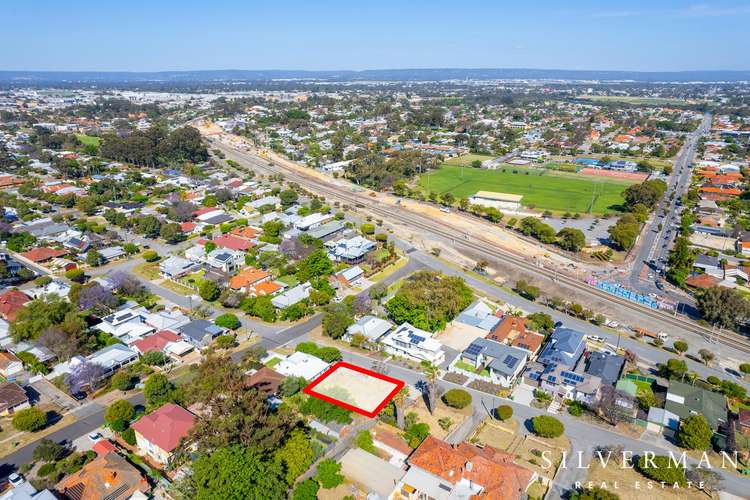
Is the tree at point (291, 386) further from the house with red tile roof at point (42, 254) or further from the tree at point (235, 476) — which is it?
the house with red tile roof at point (42, 254)

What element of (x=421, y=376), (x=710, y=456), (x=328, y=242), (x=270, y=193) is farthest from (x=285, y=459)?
(x=270, y=193)

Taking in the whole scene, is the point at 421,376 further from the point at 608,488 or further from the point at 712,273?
the point at 712,273

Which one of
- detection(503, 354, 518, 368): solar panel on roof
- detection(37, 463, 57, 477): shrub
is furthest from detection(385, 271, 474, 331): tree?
detection(37, 463, 57, 477): shrub

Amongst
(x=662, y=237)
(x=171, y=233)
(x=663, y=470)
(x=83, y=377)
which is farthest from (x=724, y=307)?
(x=171, y=233)

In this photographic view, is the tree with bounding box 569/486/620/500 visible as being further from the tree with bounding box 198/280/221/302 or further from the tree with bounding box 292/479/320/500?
the tree with bounding box 198/280/221/302

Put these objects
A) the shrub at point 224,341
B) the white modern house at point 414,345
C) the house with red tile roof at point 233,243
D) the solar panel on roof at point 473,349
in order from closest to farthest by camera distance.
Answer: the solar panel on roof at point 473,349
the white modern house at point 414,345
the shrub at point 224,341
the house with red tile roof at point 233,243

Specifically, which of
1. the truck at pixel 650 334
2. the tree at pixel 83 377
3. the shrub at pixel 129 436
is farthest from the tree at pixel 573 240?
the tree at pixel 83 377
